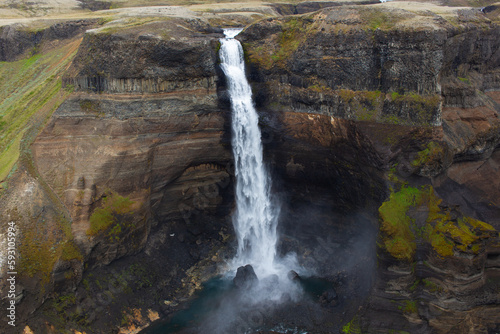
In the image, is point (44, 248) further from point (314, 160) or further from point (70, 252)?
point (314, 160)

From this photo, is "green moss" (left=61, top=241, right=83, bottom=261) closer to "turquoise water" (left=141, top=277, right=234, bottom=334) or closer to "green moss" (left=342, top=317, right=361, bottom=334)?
"turquoise water" (left=141, top=277, right=234, bottom=334)

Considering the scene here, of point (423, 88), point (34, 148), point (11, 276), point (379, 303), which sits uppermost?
point (423, 88)

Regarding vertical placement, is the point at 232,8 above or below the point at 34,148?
above

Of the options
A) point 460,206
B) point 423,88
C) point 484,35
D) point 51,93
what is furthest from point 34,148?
point 484,35

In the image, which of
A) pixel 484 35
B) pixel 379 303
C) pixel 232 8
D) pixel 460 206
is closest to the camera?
pixel 379 303

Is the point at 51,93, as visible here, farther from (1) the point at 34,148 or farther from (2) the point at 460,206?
(2) the point at 460,206

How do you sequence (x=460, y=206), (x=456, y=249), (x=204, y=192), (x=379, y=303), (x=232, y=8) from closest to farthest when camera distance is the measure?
(x=456, y=249) < (x=379, y=303) < (x=460, y=206) < (x=204, y=192) < (x=232, y=8)

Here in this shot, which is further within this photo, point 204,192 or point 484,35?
point 204,192
